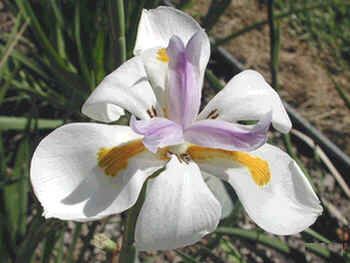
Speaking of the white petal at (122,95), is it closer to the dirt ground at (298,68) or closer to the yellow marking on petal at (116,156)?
the yellow marking on petal at (116,156)

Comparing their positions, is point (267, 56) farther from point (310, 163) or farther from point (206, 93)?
point (310, 163)

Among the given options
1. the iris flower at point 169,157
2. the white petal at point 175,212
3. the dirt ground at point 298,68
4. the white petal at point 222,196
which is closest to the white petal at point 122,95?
the iris flower at point 169,157

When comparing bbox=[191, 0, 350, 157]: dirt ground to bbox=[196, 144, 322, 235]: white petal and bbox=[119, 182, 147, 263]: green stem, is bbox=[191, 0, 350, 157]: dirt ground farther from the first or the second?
bbox=[119, 182, 147, 263]: green stem

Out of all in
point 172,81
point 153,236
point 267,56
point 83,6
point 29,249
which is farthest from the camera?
point 267,56

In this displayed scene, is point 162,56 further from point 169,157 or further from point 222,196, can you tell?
point 222,196

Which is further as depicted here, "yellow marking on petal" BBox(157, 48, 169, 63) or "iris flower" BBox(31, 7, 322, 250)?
"yellow marking on petal" BBox(157, 48, 169, 63)

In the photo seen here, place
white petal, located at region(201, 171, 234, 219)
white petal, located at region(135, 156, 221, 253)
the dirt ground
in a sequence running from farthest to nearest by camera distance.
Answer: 1. the dirt ground
2. white petal, located at region(201, 171, 234, 219)
3. white petal, located at region(135, 156, 221, 253)

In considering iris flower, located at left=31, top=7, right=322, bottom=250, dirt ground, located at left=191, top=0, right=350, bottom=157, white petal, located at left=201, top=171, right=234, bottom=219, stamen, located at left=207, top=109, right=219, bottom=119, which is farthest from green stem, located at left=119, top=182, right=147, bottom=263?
dirt ground, located at left=191, top=0, right=350, bottom=157

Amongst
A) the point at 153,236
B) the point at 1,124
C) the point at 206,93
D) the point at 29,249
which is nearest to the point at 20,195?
the point at 1,124
